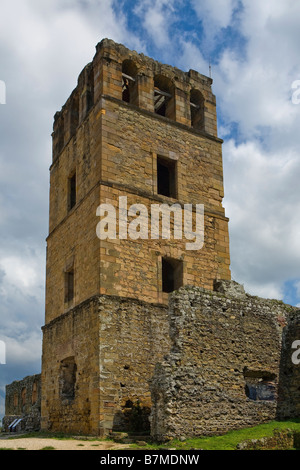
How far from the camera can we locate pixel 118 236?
14.8 m

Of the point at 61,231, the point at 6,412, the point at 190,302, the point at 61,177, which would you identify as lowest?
the point at 6,412

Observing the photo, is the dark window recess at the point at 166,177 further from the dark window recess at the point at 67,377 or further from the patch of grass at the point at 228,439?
the patch of grass at the point at 228,439

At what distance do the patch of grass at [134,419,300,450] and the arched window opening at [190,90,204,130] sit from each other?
10846mm

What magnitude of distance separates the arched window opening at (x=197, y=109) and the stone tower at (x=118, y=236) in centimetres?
4

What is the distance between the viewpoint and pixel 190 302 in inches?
485

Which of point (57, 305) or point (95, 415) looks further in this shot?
point (57, 305)

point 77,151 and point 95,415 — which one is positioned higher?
point 77,151

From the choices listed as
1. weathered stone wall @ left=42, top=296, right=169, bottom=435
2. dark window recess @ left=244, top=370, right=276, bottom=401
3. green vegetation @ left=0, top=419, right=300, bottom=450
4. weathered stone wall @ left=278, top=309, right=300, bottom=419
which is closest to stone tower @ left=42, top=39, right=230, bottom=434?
weathered stone wall @ left=42, top=296, right=169, bottom=435

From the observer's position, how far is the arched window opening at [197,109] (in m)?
19.2

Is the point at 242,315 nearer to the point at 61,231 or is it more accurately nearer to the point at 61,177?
the point at 61,231

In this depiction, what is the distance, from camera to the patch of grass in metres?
10.2
